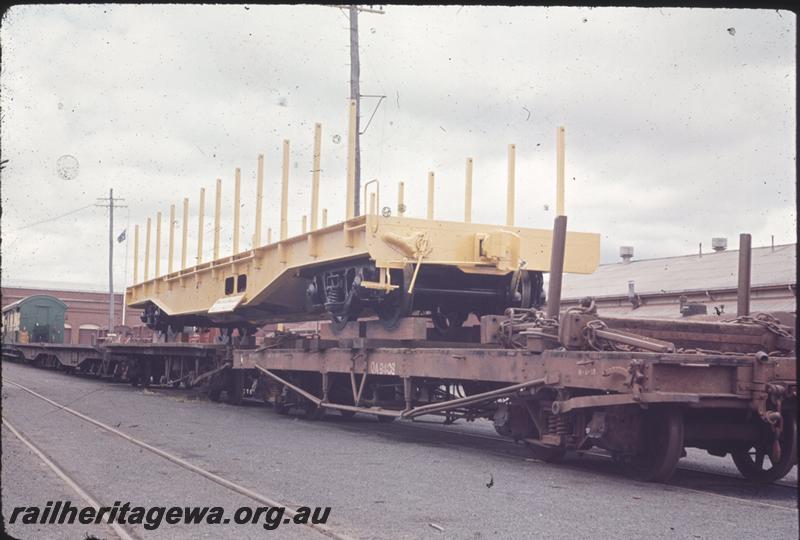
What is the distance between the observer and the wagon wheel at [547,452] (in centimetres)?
836

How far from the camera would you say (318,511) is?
584 centimetres

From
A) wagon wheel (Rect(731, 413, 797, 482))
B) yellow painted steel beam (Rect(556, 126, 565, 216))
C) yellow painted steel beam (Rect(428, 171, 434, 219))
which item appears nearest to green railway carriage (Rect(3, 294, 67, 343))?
yellow painted steel beam (Rect(428, 171, 434, 219))

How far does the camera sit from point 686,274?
25.9m

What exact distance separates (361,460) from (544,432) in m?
1.81

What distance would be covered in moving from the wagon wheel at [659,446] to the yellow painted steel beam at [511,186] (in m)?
4.24

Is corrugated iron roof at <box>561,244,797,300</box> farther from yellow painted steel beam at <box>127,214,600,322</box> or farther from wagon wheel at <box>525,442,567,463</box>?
wagon wheel at <box>525,442,567,463</box>

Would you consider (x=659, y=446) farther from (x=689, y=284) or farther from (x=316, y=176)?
(x=689, y=284)

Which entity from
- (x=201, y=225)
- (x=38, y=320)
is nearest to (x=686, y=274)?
(x=201, y=225)

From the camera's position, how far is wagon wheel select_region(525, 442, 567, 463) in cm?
836

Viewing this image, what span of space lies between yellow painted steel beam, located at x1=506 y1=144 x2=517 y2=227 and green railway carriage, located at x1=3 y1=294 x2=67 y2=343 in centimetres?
3205

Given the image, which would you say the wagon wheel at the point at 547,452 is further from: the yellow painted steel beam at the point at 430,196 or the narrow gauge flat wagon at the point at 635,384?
the yellow painted steel beam at the point at 430,196

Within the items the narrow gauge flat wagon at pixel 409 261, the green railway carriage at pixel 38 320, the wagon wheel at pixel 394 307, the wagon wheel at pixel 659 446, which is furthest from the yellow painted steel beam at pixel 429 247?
the green railway carriage at pixel 38 320

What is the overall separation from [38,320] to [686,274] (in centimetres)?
2774

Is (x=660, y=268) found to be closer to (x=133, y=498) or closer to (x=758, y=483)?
(x=758, y=483)
